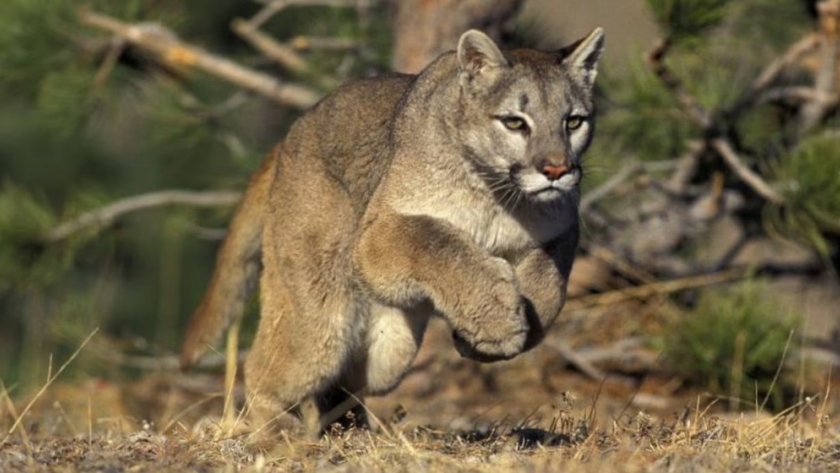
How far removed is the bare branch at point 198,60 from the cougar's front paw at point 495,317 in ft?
17.3

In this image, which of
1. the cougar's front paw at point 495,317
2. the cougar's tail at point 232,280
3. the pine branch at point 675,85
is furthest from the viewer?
the pine branch at point 675,85

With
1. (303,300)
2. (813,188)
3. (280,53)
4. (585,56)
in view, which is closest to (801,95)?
(813,188)

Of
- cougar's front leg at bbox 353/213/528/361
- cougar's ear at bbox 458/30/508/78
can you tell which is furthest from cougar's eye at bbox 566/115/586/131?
cougar's front leg at bbox 353/213/528/361

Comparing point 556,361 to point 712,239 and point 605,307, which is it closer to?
point 605,307

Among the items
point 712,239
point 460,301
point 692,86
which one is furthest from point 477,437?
point 712,239

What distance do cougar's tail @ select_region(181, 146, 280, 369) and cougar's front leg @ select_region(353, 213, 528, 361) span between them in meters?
1.32

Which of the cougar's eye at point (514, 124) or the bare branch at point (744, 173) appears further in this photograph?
the bare branch at point (744, 173)

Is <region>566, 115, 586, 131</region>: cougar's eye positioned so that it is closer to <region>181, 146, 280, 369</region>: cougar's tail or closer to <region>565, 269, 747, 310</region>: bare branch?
<region>181, 146, 280, 369</region>: cougar's tail

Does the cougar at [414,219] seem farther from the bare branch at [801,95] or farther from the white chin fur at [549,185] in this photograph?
the bare branch at [801,95]

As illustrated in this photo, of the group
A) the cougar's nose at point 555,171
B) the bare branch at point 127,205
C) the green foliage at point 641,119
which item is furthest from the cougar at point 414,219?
the bare branch at point 127,205

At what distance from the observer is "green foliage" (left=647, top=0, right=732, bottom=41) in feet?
28.3

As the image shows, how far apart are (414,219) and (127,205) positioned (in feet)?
17.6

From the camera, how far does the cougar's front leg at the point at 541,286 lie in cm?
Answer: 616

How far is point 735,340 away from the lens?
9617 mm
